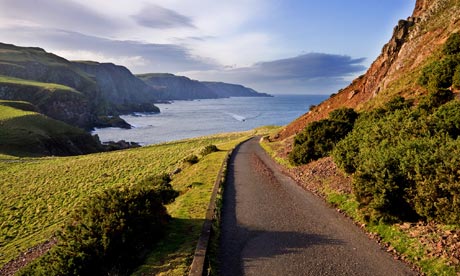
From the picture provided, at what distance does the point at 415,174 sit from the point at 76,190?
88.3 ft

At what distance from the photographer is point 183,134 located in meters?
97.5

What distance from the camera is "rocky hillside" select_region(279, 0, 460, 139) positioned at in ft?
81.1

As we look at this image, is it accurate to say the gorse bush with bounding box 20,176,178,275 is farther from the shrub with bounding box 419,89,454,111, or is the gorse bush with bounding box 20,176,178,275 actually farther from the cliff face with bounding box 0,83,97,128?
the cliff face with bounding box 0,83,97,128

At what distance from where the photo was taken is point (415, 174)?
9734 millimetres

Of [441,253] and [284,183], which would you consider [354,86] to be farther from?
[441,253]

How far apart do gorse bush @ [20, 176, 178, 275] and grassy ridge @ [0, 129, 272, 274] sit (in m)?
0.74

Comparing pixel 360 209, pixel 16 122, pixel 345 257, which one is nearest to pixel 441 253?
pixel 345 257

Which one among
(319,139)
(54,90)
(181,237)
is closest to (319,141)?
(319,139)

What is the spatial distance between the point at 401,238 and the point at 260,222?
187 inches

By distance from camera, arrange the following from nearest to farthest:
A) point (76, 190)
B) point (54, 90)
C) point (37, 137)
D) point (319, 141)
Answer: point (319, 141) → point (76, 190) → point (37, 137) → point (54, 90)

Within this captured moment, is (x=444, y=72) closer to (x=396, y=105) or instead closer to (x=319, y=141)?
(x=396, y=105)

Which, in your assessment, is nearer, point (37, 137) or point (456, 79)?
point (456, 79)

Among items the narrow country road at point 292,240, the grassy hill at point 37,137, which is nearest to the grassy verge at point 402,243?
the narrow country road at point 292,240

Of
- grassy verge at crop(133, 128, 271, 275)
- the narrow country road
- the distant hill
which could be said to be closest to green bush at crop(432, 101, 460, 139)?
the narrow country road
